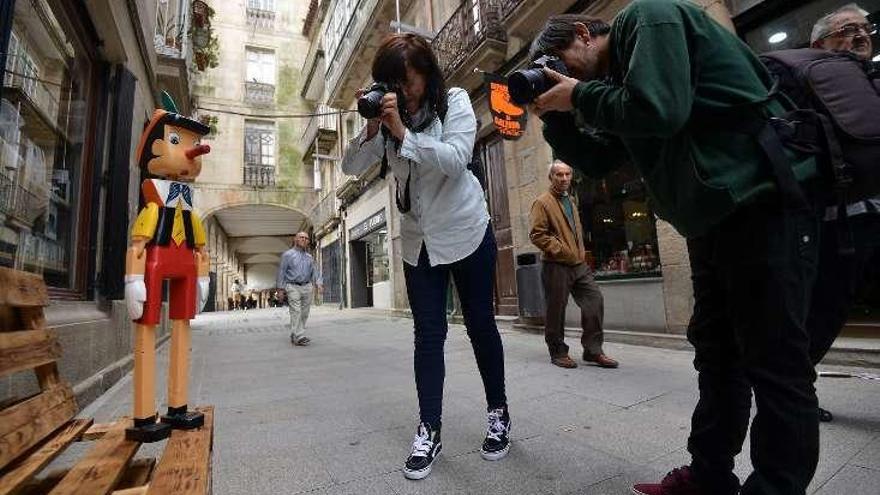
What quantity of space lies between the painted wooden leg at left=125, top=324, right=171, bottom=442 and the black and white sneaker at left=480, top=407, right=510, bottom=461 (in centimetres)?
118

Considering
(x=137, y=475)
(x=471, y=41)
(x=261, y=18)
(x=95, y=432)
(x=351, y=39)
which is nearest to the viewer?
(x=137, y=475)

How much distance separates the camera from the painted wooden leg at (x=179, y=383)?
1598 mm

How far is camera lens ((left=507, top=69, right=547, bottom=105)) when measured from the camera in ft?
4.24

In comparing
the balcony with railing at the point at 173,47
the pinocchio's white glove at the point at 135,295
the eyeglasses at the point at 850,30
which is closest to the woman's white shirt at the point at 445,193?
the pinocchio's white glove at the point at 135,295

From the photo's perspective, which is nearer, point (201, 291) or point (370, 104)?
point (370, 104)

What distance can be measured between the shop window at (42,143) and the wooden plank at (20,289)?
1.46m

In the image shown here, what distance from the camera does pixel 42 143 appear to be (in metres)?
3.19

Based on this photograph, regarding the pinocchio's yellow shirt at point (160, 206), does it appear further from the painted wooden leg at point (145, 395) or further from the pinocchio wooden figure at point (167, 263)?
the painted wooden leg at point (145, 395)

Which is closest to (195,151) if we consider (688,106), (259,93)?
(688,106)

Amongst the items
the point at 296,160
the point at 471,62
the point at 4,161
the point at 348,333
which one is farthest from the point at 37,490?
the point at 296,160

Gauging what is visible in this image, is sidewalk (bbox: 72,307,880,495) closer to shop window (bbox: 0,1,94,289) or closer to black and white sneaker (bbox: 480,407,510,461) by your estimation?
black and white sneaker (bbox: 480,407,510,461)

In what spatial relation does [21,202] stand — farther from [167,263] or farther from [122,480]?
[122,480]

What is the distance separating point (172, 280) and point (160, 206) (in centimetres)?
31

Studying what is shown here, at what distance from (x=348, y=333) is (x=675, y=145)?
23.6 ft
